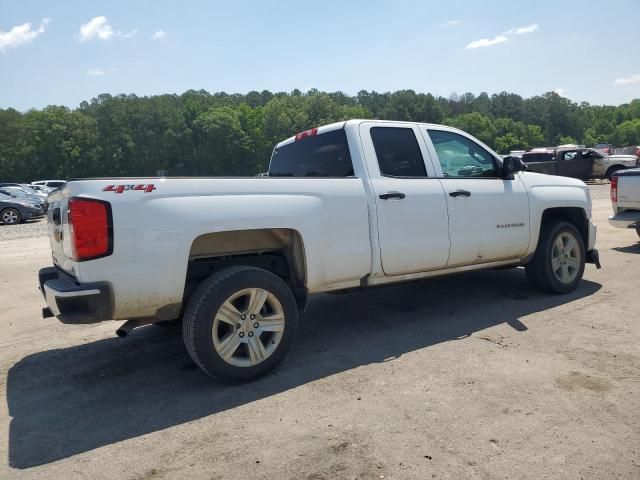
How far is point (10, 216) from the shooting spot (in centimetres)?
1825

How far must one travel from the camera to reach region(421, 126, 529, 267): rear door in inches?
185

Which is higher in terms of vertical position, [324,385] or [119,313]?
[119,313]

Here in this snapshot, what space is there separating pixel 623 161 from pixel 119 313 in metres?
→ 29.4

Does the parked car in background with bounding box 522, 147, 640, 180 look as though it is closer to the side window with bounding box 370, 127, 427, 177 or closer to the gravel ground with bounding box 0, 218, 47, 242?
the gravel ground with bounding box 0, 218, 47, 242

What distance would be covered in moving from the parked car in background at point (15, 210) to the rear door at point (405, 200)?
18267 mm

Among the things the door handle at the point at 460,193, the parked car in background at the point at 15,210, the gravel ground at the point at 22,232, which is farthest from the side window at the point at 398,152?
the parked car in background at the point at 15,210

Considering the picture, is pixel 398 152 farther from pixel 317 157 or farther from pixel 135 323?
pixel 135 323

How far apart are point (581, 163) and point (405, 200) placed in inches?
1013

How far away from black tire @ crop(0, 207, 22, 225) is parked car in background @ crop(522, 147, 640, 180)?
24.1 meters

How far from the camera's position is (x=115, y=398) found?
3.43 meters

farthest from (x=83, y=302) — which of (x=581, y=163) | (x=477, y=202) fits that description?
(x=581, y=163)

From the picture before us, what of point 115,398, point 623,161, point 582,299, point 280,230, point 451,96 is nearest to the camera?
point 115,398

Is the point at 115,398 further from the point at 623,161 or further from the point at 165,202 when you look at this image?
the point at 623,161

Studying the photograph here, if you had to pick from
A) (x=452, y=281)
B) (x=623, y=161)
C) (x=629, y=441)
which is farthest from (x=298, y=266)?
(x=623, y=161)
